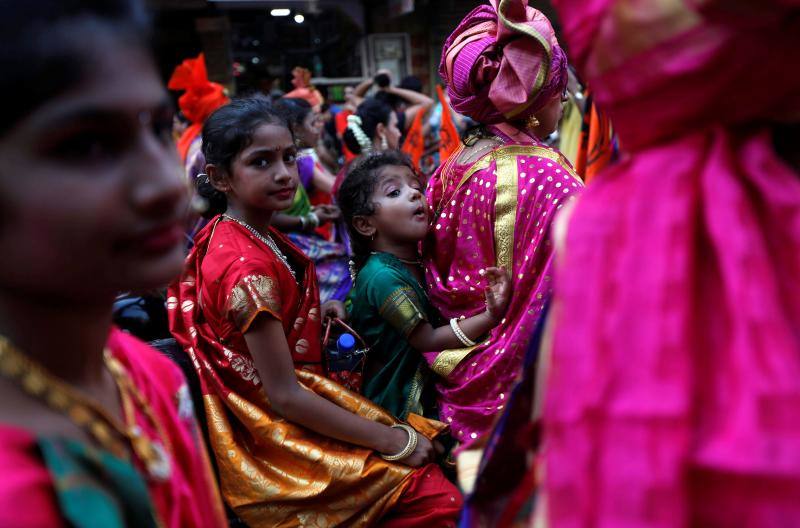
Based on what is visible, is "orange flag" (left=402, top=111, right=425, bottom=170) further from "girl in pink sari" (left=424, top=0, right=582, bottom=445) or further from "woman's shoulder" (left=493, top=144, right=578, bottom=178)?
"woman's shoulder" (left=493, top=144, right=578, bottom=178)

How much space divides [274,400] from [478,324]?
0.60 m

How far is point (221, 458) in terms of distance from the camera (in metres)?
1.75

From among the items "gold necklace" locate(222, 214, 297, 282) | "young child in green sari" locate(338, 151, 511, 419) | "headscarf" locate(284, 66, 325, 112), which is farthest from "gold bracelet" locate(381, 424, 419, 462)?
"headscarf" locate(284, 66, 325, 112)

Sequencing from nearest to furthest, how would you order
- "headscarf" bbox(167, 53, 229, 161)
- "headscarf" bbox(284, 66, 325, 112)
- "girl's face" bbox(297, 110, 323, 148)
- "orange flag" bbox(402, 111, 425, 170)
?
"headscarf" bbox(167, 53, 229, 161), "girl's face" bbox(297, 110, 323, 148), "orange flag" bbox(402, 111, 425, 170), "headscarf" bbox(284, 66, 325, 112)

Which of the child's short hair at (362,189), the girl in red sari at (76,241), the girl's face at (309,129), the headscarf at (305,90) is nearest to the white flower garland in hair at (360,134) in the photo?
the girl's face at (309,129)

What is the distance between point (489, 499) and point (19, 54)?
2.58ft

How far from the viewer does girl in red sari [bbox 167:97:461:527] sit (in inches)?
66.2

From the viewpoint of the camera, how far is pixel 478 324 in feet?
6.26

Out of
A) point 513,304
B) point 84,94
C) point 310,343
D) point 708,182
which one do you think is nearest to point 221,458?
point 310,343

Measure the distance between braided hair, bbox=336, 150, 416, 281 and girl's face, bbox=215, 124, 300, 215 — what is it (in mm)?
275

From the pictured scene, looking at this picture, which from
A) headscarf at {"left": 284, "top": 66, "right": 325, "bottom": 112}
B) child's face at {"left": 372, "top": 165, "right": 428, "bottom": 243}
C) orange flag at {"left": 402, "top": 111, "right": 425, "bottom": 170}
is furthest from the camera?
headscarf at {"left": 284, "top": 66, "right": 325, "bottom": 112}

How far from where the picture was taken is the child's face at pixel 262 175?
6.25 ft

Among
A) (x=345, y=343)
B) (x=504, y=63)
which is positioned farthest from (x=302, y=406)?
(x=504, y=63)

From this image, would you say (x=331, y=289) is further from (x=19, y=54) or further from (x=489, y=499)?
(x=19, y=54)
